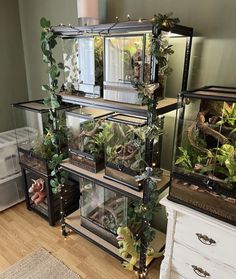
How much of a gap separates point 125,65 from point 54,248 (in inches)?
60.1

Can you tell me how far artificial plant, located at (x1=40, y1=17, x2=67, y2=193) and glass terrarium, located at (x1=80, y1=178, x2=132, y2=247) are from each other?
244 millimetres

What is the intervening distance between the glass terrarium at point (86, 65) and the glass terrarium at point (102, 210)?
71 centimetres

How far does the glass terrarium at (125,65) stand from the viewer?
125 cm

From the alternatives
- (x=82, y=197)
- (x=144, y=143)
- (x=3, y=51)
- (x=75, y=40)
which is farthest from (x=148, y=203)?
(x=3, y=51)

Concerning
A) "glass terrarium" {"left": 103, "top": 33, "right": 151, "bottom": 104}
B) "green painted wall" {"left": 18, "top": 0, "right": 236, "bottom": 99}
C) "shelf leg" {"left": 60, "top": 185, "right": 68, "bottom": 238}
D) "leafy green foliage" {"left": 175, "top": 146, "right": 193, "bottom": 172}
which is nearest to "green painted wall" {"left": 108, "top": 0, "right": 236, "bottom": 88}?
"green painted wall" {"left": 18, "top": 0, "right": 236, "bottom": 99}

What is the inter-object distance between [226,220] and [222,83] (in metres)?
0.77

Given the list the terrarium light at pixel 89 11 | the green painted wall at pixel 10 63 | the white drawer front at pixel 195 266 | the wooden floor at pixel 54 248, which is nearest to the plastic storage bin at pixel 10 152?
the green painted wall at pixel 10 63

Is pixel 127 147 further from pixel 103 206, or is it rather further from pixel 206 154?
pixel 103 206

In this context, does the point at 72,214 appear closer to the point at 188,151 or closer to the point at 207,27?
the point at 188,151

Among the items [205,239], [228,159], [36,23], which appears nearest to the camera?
[228,159]

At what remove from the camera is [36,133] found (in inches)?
83.9

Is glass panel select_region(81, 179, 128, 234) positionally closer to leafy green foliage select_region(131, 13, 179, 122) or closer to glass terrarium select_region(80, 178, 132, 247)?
glass terrarium select_region(80, 178, 132, 247)

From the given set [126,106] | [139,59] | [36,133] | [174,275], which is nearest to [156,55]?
[139,59]

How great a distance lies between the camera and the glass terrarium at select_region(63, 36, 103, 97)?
1.50m
